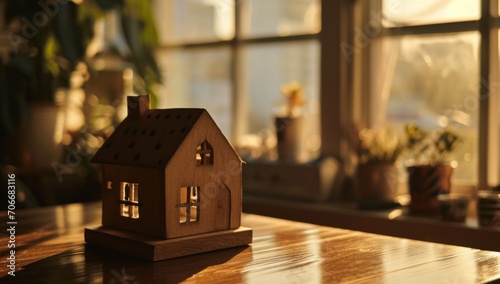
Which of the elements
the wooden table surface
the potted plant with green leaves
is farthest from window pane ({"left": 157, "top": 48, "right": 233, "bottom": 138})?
the wooden table surface

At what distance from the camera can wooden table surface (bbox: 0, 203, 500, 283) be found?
3.91 ft

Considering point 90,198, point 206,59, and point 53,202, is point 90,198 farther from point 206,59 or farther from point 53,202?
point 206,59

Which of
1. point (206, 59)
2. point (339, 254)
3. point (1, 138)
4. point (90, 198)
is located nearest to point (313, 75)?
point (206, 59)

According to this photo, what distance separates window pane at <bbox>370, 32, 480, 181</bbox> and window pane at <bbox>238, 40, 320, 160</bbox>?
310mm

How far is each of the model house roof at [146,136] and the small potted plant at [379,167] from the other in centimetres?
137

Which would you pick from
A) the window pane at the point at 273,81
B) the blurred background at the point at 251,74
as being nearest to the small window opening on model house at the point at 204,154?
the blurred background at the point at 251,74

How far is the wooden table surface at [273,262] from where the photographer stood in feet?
3.91

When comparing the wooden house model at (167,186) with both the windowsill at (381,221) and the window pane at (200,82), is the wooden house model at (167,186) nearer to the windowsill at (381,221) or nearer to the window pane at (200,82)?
the windowsill at (381,221)

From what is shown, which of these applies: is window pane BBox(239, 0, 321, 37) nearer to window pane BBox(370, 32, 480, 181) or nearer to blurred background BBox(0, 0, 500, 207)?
blurred background BBox(0, 0, 500, 207)

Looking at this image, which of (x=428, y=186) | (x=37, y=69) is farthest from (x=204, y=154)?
(x=37, y=69)

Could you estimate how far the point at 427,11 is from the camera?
2.77 metres

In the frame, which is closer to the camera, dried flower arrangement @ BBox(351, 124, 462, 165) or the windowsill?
the windowsill

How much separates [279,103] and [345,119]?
47 centimetres

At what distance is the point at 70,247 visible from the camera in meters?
1.48
